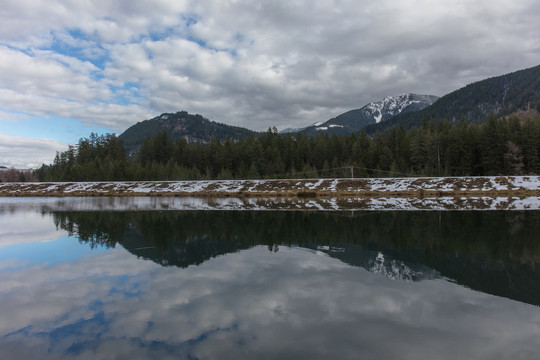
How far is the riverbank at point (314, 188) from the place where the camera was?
62375 mm

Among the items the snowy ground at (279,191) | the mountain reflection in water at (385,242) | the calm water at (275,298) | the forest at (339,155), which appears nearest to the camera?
the calm water at (275,298)

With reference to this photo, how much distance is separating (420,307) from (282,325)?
3.89 m

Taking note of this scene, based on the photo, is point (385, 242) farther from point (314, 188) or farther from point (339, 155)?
point (339, 155)

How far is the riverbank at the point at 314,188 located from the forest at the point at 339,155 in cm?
1290

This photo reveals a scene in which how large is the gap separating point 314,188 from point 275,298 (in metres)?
62.7

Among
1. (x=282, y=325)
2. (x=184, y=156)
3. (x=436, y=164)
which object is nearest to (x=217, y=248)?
(x=282, y=325)

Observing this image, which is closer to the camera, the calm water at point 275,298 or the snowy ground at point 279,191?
the calm water at point 275,298

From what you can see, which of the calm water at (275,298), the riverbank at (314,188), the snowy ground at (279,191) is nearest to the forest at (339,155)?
the riverbank at (314,188)

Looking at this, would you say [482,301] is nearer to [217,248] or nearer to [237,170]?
[217,248]

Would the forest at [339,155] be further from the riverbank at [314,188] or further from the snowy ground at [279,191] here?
the snowy ground at [279,191]

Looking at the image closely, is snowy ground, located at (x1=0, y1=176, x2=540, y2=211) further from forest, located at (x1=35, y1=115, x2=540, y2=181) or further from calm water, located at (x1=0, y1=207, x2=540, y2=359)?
calm water, located at (x1=0, y1=207, x2=540, y2=359)

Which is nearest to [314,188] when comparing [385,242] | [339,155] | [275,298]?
[339,155]

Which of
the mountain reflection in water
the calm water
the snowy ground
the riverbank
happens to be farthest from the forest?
the calm water

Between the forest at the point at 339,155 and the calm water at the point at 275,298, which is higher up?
the forest at the point at 339,155
